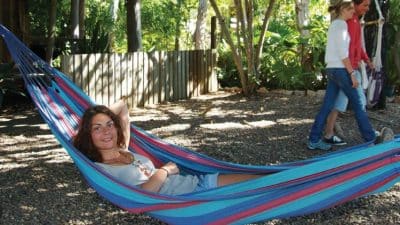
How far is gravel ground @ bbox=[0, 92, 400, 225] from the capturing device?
9.82 ft

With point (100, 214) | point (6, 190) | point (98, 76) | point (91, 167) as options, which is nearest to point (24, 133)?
point (98, 76)

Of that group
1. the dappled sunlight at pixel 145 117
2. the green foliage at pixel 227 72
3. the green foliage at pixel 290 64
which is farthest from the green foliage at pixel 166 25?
the dappled sunlight at pixel 145 117

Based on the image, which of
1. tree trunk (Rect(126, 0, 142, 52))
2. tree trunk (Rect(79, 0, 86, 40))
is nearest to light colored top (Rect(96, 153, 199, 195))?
tree trunk (Rect(126, 0, 142, 52))

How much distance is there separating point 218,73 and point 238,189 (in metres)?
6.99

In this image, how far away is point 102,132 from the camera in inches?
101

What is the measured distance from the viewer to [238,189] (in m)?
2.26

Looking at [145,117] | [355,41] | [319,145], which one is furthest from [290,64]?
[355,41]

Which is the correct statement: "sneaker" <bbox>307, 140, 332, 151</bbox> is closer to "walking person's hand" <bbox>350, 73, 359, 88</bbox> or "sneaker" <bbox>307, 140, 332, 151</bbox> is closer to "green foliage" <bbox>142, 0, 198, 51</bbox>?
"walking person's hand" <bbox>350, 73, 359, 88</bbox>

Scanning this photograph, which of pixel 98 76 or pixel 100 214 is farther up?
pixel 98 76

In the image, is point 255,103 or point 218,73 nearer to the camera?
point 255,103

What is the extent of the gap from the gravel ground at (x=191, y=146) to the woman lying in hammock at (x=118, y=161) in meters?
0.42

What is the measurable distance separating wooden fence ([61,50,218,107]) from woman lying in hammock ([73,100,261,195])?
342 cm

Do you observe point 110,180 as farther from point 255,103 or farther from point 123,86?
point 255,103

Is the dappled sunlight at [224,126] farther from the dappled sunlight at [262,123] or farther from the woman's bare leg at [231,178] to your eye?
the woman's bare leg at [231,178]
